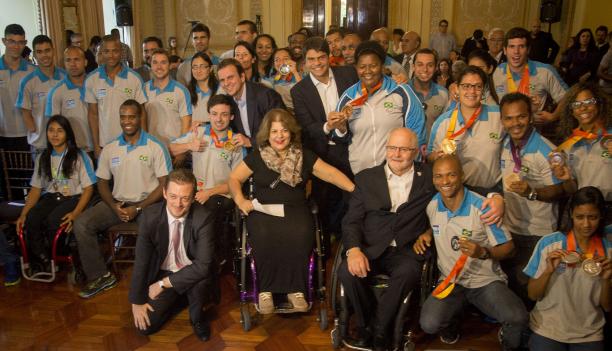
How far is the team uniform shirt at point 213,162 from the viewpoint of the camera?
3.39m

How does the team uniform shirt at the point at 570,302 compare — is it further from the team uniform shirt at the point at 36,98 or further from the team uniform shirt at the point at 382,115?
the team uniform shirt at the point at 36,98

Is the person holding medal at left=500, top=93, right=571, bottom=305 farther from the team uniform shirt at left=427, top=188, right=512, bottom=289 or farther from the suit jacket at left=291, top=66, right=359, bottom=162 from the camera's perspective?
the suit jacket at left=291, top=66, right=359, bottom=162

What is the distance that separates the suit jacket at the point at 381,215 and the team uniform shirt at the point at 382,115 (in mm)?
420

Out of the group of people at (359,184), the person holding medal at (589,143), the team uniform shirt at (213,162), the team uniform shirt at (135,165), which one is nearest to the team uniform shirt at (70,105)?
the group of people at (359,184)

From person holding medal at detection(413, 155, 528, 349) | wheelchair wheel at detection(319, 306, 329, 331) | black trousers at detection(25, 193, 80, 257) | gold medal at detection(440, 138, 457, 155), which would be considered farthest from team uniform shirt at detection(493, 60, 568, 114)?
black trousers at detection(25, 193, 80, 257)

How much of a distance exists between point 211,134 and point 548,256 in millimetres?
2200

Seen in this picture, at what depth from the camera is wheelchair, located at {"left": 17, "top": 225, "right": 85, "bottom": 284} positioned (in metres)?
3.40

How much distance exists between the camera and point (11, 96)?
4281 millimetres

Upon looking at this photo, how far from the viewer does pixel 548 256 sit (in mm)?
2256

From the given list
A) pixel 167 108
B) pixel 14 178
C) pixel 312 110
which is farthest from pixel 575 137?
pixel 14 178

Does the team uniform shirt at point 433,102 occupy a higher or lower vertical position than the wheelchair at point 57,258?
higher

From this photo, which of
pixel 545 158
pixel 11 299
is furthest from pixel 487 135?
pixel 11 299

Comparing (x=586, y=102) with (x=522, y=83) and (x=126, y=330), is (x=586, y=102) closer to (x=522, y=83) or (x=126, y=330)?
(x=522, y=83)

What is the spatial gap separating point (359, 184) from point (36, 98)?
3013 mm
